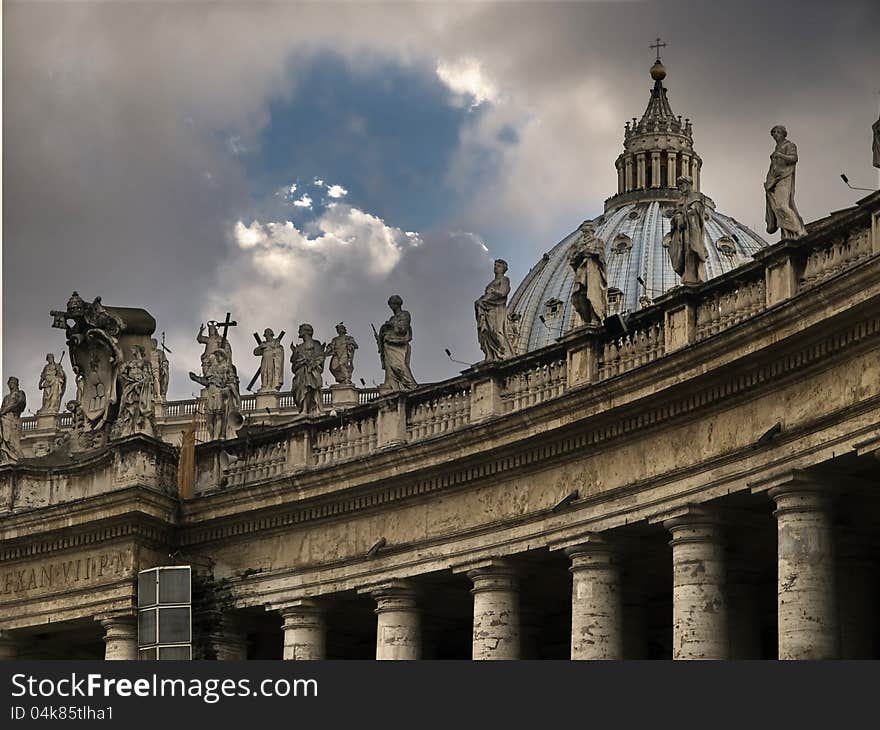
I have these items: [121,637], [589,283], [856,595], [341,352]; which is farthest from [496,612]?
[341,352]

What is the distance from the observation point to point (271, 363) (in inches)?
4498

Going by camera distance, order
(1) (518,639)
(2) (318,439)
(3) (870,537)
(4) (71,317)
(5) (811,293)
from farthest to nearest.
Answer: (4) (71,317), (2) (318,439), (1) (518,639), (3) (870,537), (5) (811,293)

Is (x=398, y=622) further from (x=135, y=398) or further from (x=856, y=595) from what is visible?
(x=856, y=595)

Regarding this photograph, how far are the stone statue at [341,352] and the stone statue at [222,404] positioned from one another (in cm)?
377

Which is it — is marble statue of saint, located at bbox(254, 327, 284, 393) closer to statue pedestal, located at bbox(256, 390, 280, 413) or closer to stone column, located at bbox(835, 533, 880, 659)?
statue pedestal, located at bbox(256, 390, 280, 413)

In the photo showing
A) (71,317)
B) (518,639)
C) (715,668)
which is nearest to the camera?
(715,668)

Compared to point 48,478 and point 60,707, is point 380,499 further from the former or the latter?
point 60,707

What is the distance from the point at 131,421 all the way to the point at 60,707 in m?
22.7

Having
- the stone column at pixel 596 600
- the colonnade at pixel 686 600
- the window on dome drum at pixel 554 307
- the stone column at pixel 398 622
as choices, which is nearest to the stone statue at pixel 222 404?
the colonnade at pixel 686 600

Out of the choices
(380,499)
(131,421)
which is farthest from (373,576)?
(131,421)

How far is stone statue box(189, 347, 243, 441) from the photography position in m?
64.8

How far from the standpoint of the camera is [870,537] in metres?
49.6

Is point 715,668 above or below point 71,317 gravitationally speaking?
below

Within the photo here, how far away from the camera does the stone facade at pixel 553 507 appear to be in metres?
45.7
